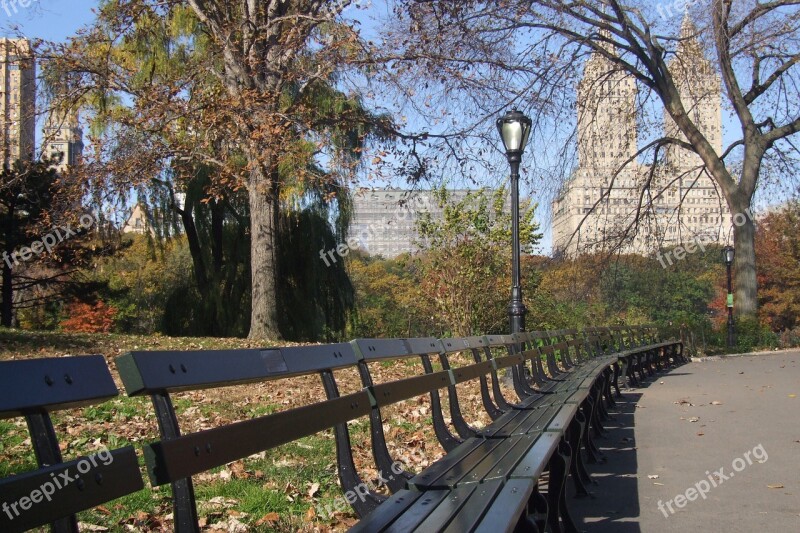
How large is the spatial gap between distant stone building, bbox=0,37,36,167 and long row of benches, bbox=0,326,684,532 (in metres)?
13.2

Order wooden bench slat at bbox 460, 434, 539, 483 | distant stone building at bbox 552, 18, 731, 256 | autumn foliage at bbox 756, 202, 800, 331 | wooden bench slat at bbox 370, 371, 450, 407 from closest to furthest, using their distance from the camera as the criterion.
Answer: wooden bench slat at bbox 370, 371, 450, 407, wooden bench slat at bbox 460, 434, 539, 483, distant stone building at bbox 552, 18, 731, 256, autumn foliage at bbox 756, 202, 800, 331

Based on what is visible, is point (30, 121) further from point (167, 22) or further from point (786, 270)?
point (786, 270)

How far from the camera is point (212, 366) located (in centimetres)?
223

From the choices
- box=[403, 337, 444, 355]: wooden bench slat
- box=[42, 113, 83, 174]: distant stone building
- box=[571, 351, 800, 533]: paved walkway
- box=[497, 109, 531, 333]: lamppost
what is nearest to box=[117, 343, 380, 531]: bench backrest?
box=[403, 337, 444, 355]: wooden bench slat

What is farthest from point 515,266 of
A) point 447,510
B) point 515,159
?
point 447,510

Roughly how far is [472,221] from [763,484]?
17.5m

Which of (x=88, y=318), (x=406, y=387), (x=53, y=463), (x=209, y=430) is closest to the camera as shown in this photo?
(x=53, y=463)

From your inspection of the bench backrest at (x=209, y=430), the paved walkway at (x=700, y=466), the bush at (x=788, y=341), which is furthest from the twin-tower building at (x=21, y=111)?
the bush at (x=788, y=341)

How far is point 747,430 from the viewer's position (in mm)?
8148

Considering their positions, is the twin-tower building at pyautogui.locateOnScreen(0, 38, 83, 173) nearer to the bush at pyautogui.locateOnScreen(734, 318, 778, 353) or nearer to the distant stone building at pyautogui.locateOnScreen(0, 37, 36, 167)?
the distant stone building at pyautogui.locateOnScreen(0, 37, 36, 167)

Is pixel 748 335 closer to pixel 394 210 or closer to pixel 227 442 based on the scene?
pixel 394 210

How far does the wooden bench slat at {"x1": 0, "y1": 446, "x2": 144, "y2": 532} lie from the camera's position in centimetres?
134

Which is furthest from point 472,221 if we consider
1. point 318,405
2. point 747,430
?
point 318,405

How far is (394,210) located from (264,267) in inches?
128
